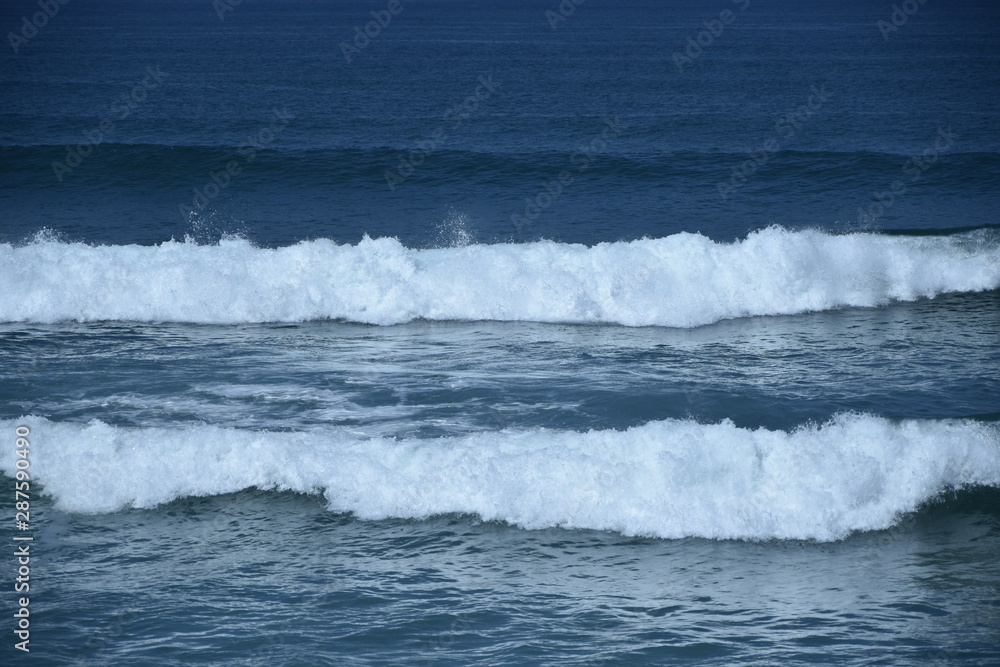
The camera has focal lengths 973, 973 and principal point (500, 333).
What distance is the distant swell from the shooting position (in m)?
18.1

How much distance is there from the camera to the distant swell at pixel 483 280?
18.1m

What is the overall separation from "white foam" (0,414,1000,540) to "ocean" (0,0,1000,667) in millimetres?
41

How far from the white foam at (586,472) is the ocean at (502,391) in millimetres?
41

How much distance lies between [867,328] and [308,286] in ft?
33.6

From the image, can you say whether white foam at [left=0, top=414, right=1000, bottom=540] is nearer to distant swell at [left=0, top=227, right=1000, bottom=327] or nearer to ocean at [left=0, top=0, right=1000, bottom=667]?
ocean at [left=0, top=0, right=1000, bottom=667]

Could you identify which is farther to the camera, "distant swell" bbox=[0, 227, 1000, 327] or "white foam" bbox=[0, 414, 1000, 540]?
"distant swell" bbox=[0, 227, 1000, 327]

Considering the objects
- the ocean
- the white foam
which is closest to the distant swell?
the ocean

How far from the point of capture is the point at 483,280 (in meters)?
18.8

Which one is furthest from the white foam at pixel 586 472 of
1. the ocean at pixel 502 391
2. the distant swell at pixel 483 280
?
the distant swell at pixel 483 280

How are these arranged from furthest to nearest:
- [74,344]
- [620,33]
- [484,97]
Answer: [620,33] < [484,97] < [74,344]

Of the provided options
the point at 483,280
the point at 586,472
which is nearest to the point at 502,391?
the point at 586,472

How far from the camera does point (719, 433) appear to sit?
36.8 feet

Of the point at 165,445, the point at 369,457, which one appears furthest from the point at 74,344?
the point at 369,457

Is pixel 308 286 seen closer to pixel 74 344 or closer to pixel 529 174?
pixel 74 344
